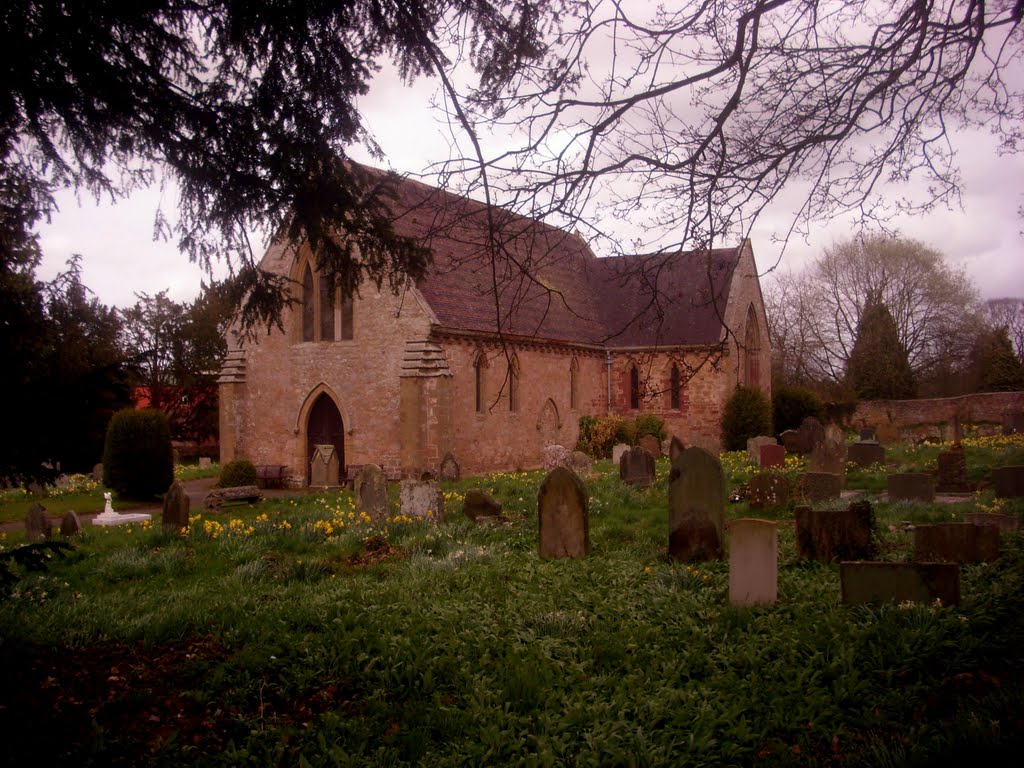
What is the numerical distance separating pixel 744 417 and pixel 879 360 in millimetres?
16907

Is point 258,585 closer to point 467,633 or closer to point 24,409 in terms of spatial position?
point 467,633

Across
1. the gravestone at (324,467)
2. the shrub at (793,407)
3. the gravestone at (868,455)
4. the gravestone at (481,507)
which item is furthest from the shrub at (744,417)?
the gravestone at (481,507)

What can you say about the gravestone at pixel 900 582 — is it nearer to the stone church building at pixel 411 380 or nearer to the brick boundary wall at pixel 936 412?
the stone church building at pixel 411 380

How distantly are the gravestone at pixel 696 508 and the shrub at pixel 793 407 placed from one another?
968 inches

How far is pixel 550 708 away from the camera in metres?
5.01

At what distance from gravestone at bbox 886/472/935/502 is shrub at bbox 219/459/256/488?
15.7 m

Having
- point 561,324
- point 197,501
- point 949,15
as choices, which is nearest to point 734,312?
point 561,324

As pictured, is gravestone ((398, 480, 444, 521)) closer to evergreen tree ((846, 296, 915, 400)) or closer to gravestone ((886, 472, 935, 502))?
gravestone ((886, 472, 935, 502))

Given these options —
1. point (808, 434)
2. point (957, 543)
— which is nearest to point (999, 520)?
point (957, 543)

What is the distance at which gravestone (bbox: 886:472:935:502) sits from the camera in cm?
1175

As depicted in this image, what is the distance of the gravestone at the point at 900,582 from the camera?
599cm

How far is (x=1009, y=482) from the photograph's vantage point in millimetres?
10984

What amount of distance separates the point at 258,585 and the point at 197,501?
13.7m

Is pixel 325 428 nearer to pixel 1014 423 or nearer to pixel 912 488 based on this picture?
pixel 912 488
